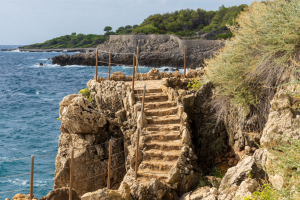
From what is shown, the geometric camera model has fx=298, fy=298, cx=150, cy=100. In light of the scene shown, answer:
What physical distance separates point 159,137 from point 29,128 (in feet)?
55.7

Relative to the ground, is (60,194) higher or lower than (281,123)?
lower

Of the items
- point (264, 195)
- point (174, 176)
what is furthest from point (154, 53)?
point (264, 195)

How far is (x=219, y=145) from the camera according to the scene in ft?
33.5

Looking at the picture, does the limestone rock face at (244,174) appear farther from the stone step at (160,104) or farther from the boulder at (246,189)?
the stone step at (160,104)

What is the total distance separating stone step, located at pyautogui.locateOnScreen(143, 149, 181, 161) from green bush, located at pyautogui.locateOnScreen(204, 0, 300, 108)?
2465 millimetres

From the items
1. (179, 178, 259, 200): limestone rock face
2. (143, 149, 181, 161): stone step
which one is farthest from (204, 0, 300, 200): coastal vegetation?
(179, 178, 259, 200): limestone rock face

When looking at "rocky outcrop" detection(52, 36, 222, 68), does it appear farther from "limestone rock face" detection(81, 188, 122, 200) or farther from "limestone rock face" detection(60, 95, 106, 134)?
"limestone rock face" detection(81, 188, 122, 200)

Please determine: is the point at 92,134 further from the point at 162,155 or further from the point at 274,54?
Result: the point at 274,54

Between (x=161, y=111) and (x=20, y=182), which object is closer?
(x=161, y=111)

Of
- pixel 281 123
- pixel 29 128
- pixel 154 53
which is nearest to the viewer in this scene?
pixel 281 123

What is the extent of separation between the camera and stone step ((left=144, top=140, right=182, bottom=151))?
896 centimetres

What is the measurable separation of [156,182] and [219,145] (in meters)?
3.64

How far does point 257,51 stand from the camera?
9031 mm

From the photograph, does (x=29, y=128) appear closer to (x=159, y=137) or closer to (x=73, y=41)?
(x=159, y=137)
